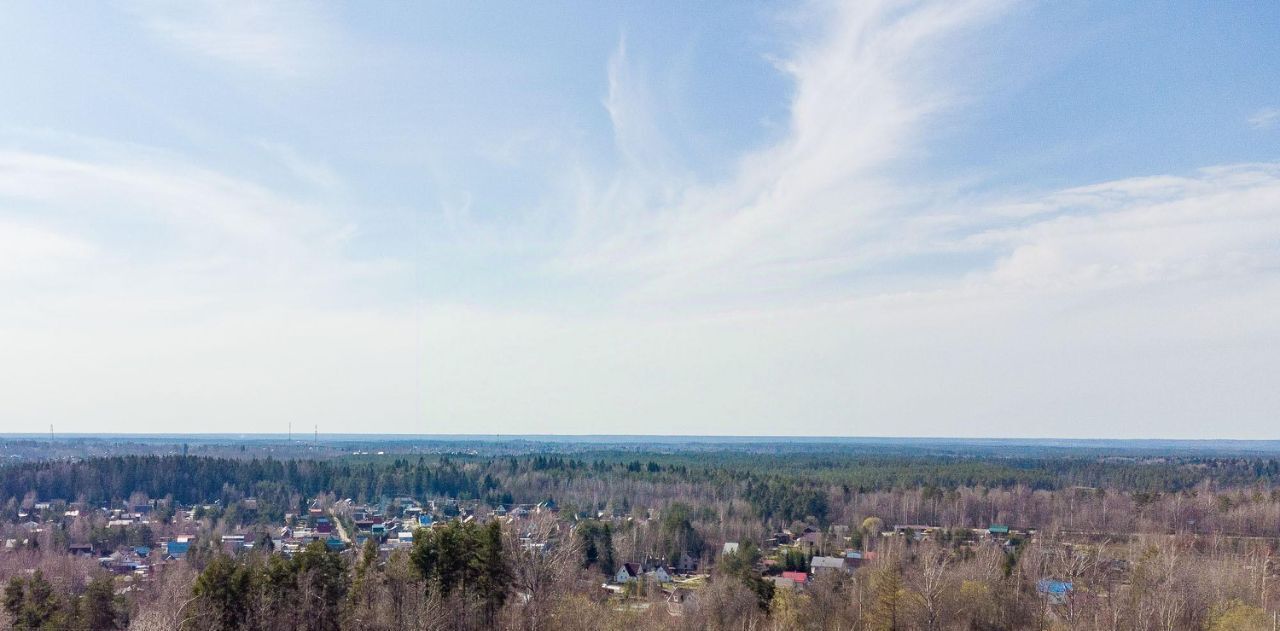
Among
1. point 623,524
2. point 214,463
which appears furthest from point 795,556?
point 214,463

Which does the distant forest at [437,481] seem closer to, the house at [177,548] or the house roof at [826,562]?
the house at [177,548]

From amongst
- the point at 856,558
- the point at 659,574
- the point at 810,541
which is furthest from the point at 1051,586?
the point at 810,541

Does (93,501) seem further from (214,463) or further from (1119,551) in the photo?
(1119,551)

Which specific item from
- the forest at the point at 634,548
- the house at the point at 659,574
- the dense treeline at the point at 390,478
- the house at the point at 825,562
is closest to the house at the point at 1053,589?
the forest at the point at 634,548

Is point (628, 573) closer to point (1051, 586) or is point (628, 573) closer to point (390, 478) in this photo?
point (1051, 586)

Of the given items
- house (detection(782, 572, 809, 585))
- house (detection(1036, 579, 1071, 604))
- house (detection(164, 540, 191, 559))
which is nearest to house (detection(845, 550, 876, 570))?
house (detection(782, 572, 809, 585))

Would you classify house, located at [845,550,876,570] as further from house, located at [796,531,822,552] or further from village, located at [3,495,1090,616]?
house, located at [796,531,822,552]
